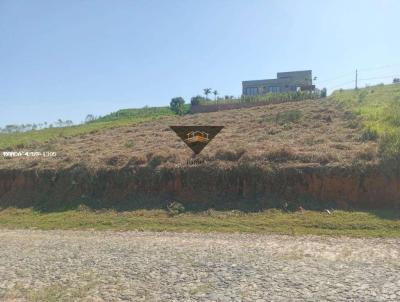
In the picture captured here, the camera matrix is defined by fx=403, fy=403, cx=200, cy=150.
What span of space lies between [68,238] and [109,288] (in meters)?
5.89

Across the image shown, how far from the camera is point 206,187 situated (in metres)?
18.6

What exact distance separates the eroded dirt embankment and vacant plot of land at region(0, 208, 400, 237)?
104 centimetres

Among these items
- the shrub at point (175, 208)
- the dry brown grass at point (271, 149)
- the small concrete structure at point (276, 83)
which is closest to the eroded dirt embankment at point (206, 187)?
the shrub at point (175, 208)

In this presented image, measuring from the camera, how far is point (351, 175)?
1642 cm

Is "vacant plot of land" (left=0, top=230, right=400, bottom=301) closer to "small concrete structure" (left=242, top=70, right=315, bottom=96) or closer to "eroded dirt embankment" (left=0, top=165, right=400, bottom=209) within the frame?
"eroded dirt embankment" (left=0, top=165, right=400, bottom=209)

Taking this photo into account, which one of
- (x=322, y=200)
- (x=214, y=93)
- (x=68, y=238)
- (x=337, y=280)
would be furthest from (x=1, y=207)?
(x=214, y=93)

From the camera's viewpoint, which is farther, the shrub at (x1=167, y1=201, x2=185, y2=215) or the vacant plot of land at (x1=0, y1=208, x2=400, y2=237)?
the shrub at (x1=167, y1=201, x2=185, y2=215)

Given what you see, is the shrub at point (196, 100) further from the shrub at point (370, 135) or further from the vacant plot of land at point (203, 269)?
the vacant plot of land at point (203, 269)

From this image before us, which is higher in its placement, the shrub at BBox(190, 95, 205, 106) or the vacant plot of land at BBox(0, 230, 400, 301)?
the shrub at BBox(190, 95, 205, 106)

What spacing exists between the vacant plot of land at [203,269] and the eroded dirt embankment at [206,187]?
4261 mm

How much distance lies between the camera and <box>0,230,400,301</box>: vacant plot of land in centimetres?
798

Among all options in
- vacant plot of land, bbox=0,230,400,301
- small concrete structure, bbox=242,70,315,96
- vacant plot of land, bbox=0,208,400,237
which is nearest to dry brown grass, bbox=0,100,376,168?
vacant plot of land, bbox=0,208,400,237

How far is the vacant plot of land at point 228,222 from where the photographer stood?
13.4m

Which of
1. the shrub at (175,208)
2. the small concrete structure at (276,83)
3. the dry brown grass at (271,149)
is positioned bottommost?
the shrub at (175,208)
